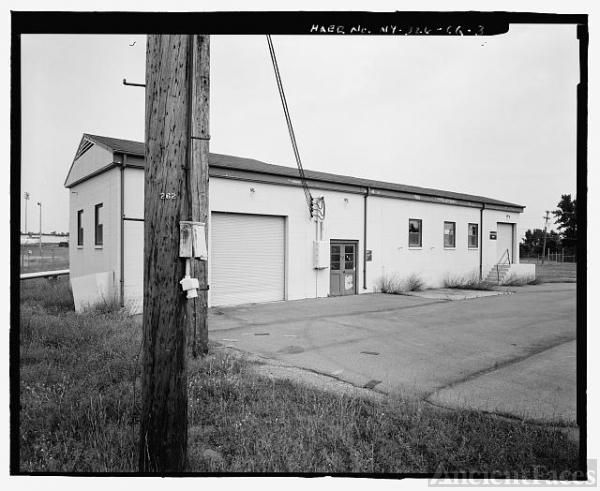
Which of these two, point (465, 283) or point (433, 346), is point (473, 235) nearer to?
point (465, 283)

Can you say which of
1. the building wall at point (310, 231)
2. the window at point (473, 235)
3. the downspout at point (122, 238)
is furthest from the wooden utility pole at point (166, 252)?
the window at point (473, 235)

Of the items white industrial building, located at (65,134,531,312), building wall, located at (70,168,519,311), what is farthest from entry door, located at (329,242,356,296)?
building wall, located at (70,168,519,311)

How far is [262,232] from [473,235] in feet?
41.1

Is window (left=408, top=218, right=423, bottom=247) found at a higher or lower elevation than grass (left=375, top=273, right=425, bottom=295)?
higher

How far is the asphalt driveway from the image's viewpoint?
4.87m

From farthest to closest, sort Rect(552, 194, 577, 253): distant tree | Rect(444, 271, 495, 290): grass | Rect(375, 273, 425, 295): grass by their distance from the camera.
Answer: Rect(444, 271, 495, 290): grass
Rect(375, 273, 425, 295): grass
Rect(552, 194, 577, 253): distant tree

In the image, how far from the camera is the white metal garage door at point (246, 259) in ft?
39.6

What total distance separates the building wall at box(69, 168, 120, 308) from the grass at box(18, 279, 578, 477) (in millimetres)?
5791

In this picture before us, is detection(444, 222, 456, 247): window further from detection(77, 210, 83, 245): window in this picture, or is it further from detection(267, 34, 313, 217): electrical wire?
detection(77, 210, 83, 245): window

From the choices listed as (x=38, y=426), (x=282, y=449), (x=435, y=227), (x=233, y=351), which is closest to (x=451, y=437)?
(x=282, y=449)

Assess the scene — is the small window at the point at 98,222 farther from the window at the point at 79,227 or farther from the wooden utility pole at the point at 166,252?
the wooden utility pole at the point at 166,252

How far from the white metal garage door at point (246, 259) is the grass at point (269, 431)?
7083 millimetres

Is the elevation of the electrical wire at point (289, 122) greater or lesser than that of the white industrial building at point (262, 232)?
greater

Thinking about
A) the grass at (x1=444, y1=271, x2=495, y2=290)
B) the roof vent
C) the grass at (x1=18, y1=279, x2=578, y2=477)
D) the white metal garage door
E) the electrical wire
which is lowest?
the grass at (x1=444, y1=271, x2=495, y2=290)
